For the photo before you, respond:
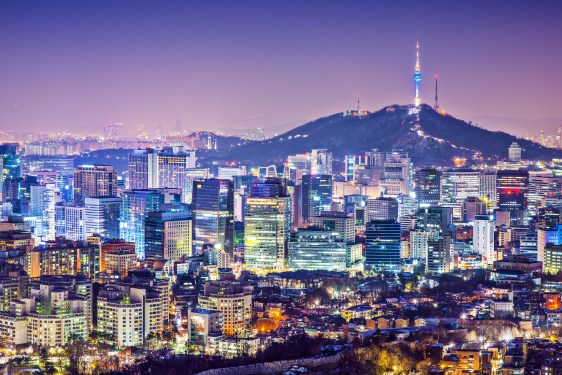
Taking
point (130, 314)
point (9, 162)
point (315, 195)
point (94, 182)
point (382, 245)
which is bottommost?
point (130, 314)

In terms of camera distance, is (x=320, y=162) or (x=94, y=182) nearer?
(x=94, y=182)

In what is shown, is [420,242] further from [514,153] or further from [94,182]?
[514,153]

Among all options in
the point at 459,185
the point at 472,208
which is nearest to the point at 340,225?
the point at 472,208

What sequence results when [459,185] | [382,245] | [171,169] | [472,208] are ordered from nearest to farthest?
[382,245] < [472,208] < [459,185] < [171,169]

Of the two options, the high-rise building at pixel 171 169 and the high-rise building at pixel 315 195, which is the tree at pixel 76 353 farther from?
the high-rise building at pixel 171 169

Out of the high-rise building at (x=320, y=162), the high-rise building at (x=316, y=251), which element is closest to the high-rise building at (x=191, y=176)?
the high-rise building at (x=320, y=162)

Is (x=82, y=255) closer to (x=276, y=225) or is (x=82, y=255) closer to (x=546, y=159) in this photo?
(x=276, y=225)

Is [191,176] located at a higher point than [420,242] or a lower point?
higher
